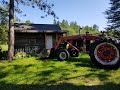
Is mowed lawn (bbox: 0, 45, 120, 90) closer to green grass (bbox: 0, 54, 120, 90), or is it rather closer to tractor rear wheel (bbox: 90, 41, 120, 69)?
green grass (bbox: 0, 54, 120, 90)

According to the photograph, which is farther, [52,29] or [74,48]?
[52,29]

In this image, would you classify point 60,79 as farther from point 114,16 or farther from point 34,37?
point 114,16

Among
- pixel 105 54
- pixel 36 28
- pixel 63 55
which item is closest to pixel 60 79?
pixel 105 54

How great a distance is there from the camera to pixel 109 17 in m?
46.0

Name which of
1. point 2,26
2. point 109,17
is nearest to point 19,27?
point 2,26

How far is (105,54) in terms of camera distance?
411 inches

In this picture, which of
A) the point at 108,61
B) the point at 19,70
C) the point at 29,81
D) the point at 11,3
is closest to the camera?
the point at 29,81

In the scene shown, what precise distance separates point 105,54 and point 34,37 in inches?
694

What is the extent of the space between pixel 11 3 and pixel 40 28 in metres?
10.0

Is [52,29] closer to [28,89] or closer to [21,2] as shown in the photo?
[21,2]

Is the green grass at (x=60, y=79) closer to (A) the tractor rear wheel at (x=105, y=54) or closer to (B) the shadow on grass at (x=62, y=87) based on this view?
(B) the shadow on grass at (x=62, y=87)

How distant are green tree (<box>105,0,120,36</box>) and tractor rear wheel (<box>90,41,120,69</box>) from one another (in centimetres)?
3439

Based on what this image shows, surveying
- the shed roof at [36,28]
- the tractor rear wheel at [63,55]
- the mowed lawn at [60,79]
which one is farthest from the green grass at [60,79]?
the shed roof at [36,28]

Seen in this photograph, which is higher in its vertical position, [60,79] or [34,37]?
[34,37]
